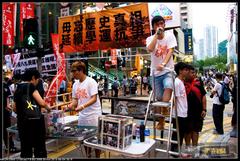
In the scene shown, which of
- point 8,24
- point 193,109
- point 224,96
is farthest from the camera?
point 8,24

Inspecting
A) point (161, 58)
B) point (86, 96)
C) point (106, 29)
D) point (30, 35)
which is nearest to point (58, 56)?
point (106, 29)

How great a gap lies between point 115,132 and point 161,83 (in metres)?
1.39

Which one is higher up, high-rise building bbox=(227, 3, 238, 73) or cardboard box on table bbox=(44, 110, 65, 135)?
high-rise building bbox=(227, 3, 238, 73)

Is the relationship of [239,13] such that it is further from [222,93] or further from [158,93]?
[222,93]

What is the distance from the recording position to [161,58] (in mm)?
4930

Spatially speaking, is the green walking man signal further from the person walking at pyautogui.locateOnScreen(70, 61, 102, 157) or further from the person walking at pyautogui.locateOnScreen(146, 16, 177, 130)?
the person walking at pyautogui.locateOnScreen(146, 16, 177, 130)

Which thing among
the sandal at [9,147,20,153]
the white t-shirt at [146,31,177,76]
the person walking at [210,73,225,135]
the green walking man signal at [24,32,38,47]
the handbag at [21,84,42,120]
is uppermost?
the green walking man signal at [24,32,38,47]

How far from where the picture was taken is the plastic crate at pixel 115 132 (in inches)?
152

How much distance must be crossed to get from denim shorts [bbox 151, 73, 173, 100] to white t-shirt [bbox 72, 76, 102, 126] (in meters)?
0.94

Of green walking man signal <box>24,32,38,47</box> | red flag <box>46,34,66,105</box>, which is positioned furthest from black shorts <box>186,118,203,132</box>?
red flag <box>46,34,66,105</box>

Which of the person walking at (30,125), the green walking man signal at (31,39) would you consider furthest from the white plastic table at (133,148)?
the green walking man signal at (31,39)

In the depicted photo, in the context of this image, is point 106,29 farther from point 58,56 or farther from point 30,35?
point 30,35

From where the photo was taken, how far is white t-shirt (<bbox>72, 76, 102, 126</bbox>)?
16.4 feet

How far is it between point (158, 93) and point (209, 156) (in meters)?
1.50
